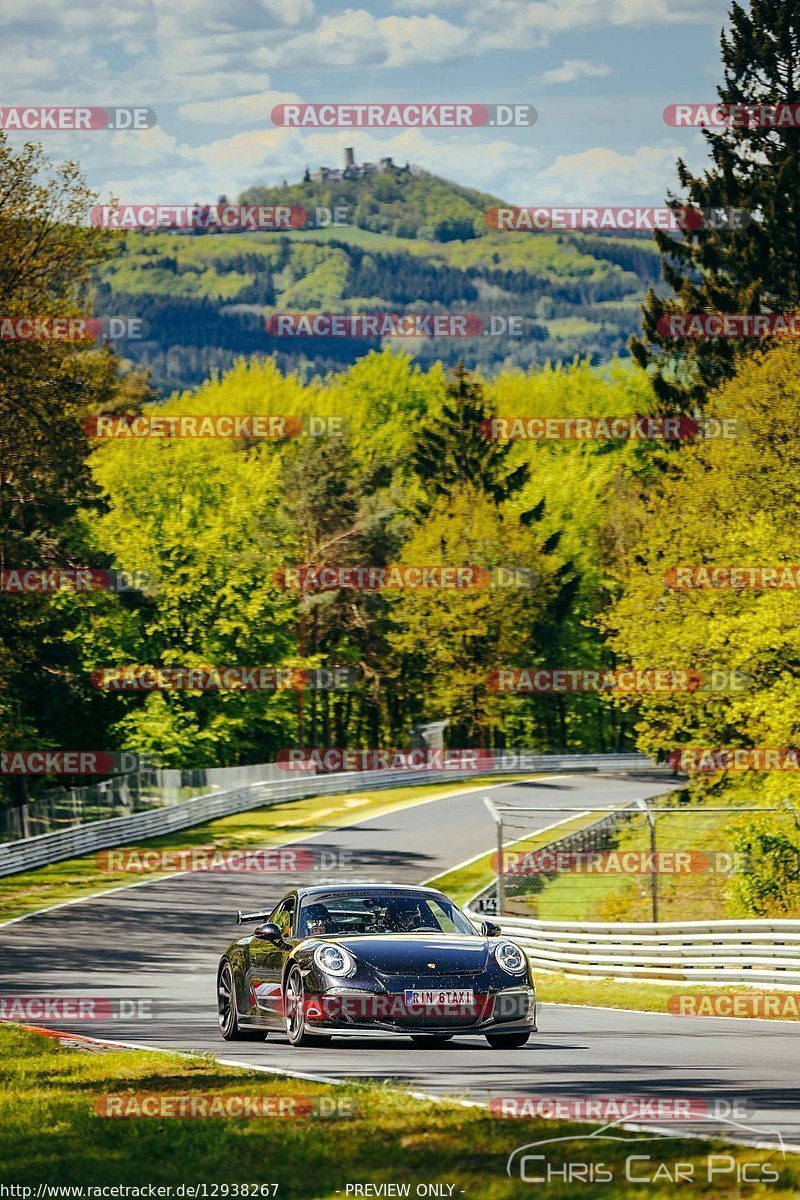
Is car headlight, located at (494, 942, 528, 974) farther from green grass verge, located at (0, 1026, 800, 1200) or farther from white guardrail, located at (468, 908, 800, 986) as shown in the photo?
white guardrail, located at (468, 908, 800, 986)

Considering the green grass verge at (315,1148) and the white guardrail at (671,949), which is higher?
the green grass verge at (315,1148)

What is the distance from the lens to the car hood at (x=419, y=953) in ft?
42.1

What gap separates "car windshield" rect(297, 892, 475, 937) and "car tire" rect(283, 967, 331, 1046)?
0.49 meters

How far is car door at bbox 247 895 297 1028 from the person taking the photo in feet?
45.4

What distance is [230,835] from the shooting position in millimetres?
53594

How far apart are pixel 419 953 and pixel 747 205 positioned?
168 ft

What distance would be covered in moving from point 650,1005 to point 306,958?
9.23 metres

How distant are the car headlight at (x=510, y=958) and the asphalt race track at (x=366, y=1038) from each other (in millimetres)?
625

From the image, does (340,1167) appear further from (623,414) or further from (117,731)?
(623,414)

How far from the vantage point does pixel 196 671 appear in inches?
2584
